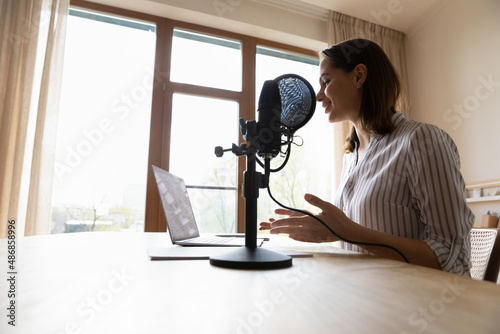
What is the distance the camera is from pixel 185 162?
299 centimetres

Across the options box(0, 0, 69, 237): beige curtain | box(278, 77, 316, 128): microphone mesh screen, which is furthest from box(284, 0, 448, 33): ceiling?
box(278, 77, 316, 128): microphone mesh screen

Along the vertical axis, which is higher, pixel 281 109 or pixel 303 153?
pixel 303 153

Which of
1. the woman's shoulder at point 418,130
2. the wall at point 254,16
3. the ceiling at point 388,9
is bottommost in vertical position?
the woman's shoulder at point 418,130

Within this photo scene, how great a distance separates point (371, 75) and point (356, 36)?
259 cm

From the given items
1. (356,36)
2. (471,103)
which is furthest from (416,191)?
(356,36)

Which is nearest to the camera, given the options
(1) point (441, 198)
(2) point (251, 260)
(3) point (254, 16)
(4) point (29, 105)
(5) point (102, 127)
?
(2) point (251, 260)

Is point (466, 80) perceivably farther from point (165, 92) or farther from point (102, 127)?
point (102, 127)

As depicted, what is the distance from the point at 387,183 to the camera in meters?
1.03

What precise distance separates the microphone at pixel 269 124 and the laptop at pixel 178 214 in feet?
1.11

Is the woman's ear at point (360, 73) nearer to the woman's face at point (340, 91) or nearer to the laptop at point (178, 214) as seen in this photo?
the woman's face at point (340, 91)

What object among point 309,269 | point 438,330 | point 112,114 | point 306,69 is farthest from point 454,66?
point 438,330

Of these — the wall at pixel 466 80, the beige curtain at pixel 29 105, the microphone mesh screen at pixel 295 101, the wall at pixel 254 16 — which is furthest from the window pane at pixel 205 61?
the microphone mesh screen at pixel 295 101

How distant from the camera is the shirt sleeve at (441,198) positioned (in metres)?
0.86

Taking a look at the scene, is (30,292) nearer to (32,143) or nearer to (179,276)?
(179,276)
